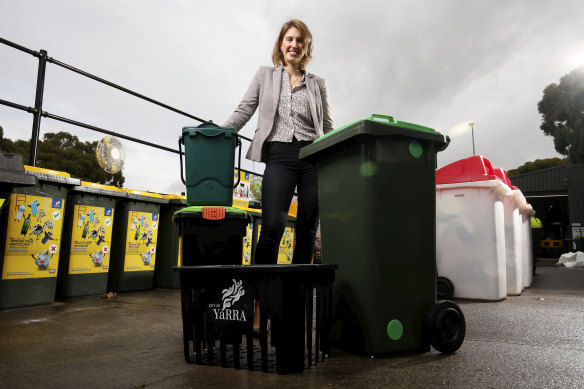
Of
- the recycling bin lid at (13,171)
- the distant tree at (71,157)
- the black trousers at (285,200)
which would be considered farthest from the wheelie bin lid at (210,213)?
the distant tree at (71,157)

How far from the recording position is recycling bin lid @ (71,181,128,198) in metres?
3.77

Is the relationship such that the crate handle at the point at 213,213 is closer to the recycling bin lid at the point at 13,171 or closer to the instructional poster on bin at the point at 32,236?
the recycling bin lid at the point at 13,171

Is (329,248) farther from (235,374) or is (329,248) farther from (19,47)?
(19,47)

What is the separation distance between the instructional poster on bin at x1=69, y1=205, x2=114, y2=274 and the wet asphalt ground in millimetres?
1032

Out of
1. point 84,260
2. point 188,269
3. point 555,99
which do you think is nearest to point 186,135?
point 188,269

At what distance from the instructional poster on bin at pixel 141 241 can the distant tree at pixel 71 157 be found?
20.3 meters

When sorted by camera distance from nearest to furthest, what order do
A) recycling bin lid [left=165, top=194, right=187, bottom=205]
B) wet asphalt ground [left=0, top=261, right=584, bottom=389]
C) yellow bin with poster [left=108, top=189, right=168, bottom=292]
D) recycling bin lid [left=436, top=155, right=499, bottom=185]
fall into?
wet asphalt ground [left=0, top=261, right=584, bottom=389]
recycling bin lid [left=436, top=155, right=499, bottom=185]
yellow bin with poster [left=108, top=189, right=168, bottom=292]
recycling bin lid [left=165, top=194, right=187, bottom=205]

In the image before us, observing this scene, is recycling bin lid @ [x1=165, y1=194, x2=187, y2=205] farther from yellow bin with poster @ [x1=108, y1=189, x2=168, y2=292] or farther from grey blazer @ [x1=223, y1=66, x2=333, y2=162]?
grey blazer @ [x1=223, y1=66, x2=333, y2=162]

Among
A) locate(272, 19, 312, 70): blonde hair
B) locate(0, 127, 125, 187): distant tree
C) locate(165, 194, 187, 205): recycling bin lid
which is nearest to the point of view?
locate(272, 19, 312, 70): blonde hair

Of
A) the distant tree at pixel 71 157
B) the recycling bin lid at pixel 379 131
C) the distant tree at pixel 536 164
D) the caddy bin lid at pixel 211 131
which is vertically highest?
the distant tree at pixel 536 164

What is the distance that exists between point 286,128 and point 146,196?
9.52ft

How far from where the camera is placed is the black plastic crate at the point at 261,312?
1417 millimetres

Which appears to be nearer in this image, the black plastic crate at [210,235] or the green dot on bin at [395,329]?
the green dot on bin at [395,329]

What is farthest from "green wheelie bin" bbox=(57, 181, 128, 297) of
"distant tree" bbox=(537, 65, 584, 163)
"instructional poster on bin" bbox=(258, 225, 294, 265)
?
"distant tree" bbox=(537, 65, 584, 163)
